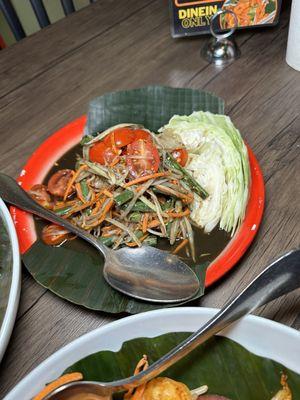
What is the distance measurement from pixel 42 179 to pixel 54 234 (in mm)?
241

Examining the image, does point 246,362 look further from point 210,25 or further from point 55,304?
point 210,25

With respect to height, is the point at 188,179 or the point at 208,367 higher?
the point at 208,367

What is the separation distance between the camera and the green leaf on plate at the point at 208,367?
2.66 feet

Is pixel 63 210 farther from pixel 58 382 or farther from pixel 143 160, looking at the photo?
pixel 58 382

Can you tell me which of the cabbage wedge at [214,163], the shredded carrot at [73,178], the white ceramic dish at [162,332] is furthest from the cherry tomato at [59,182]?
the white ceramic dish at [162,332]

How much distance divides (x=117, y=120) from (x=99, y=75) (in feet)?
1.53

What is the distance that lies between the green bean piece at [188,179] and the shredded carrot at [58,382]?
658 millimetres

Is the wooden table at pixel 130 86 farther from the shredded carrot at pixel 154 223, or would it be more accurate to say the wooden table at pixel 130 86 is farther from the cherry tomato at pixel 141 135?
the cherry tomato at pixel 141 135

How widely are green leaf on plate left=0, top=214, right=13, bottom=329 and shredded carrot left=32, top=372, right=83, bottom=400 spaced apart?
245 mm

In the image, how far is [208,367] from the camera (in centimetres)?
83

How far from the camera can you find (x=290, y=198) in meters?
1.27

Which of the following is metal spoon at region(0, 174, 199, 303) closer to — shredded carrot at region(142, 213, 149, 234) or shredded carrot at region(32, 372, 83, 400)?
shredded carrot at region(142, 213, 149, 234)

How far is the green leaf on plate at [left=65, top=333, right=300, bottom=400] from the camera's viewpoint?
81 centimetres

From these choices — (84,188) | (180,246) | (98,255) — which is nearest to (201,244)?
(180,246)
